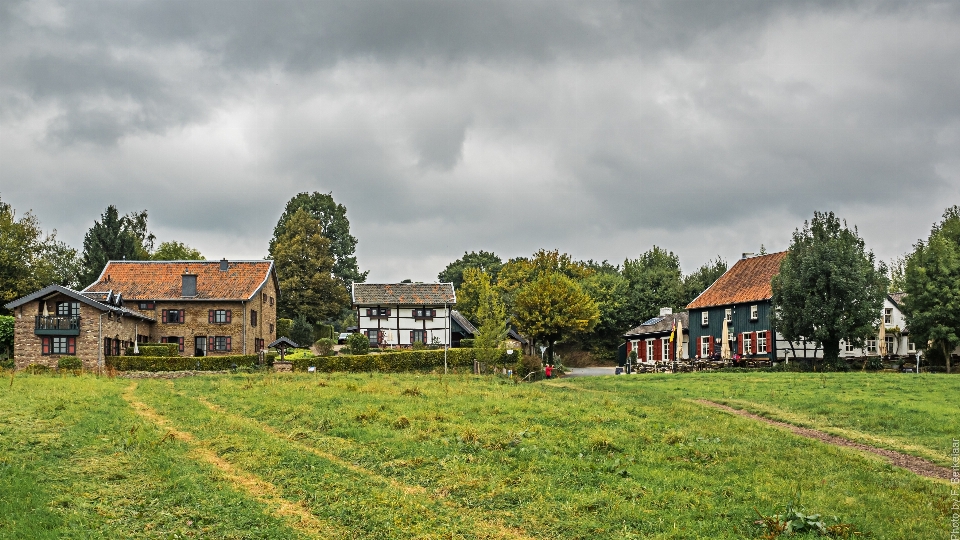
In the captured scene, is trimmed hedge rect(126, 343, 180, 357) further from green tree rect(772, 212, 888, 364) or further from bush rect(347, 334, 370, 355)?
green tree rect(772, 212, 888, 364)

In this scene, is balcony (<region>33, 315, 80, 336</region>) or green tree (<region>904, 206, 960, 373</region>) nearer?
green tree (<region>904, 206, 960, 373</region>)

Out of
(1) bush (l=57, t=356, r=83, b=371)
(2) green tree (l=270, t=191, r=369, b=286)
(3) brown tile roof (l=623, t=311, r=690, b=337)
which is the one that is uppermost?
(2) green tree (l=270, t=191, r=369, b=286)

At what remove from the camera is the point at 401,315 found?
66.9 metres

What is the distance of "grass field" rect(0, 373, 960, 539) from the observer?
12.7m

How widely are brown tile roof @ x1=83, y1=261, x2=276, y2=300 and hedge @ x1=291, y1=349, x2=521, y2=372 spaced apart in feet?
50.6

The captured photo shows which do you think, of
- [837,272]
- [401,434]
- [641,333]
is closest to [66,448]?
[401,434]

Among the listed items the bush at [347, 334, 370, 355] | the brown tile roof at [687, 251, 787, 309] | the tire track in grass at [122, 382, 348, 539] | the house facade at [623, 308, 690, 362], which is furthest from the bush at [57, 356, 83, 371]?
the brown tile roof at [687, 251, 787, 309]

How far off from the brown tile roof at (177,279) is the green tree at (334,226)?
27.7 metres

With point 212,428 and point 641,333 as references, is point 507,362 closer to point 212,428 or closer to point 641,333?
point 641,333

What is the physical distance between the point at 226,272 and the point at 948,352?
52.2 meters

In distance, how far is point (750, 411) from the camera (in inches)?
1071

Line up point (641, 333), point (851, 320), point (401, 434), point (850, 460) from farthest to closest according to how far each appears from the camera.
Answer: point (641, 333)
point (851, 320)
point (401, 434)
point (850, 460)

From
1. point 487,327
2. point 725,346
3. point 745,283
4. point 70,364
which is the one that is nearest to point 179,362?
point 70,364

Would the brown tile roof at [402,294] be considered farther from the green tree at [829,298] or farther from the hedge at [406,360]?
the green tree at [829,298]
